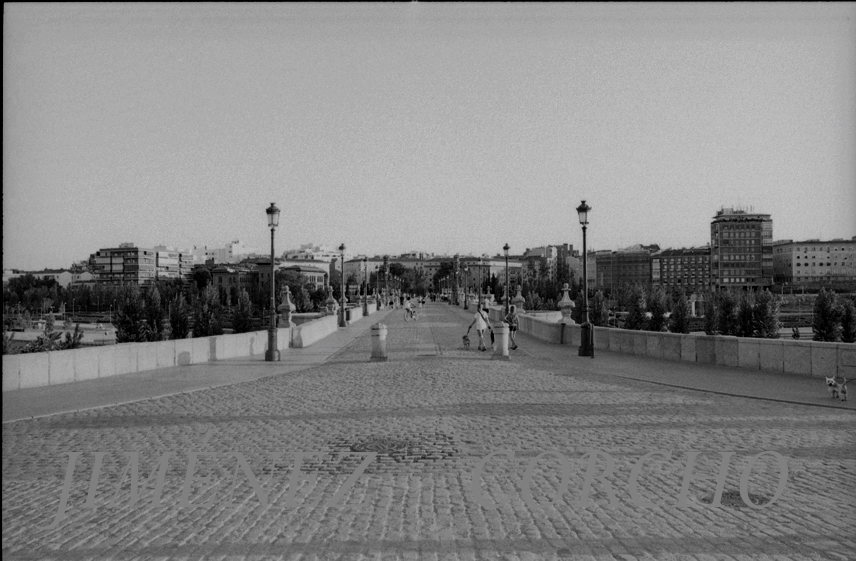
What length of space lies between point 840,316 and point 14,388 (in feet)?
159

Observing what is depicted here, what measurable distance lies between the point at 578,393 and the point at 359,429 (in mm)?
5245

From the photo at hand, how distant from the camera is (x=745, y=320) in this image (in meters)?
51.9

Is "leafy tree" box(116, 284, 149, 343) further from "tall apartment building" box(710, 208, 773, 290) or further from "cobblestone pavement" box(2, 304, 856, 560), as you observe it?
"tall apartment building" box(710, 208, 773, 290)

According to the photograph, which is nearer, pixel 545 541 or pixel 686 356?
pixel 545 541

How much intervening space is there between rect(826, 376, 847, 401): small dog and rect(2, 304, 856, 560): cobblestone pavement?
889 millimetres

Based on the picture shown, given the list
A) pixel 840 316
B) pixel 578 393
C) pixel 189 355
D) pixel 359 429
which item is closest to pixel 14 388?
pixel 189 355

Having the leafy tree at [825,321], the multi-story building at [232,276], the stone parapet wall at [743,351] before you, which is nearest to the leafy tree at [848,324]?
the leafy tree at [825,321]

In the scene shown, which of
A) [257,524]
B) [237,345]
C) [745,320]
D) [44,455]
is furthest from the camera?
[745,320]

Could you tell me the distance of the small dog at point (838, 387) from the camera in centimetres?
1146

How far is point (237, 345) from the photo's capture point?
69.5 feet

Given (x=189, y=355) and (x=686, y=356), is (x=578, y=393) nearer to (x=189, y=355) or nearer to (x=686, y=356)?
(x=686, y=356)

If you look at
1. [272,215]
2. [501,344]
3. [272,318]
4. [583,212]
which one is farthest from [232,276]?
[583,212]

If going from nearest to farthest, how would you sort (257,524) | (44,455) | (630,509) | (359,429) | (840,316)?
(257,524) → (630,509) → (44,455) → (359,429) → (840,316)

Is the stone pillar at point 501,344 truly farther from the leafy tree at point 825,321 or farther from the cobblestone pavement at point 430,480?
the leafy tree at point 825,321
